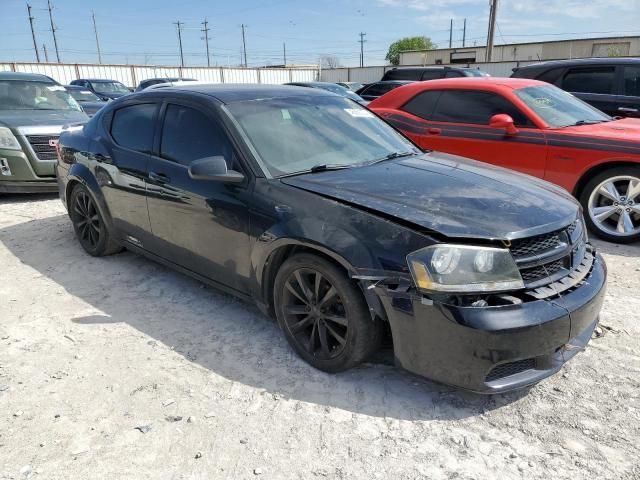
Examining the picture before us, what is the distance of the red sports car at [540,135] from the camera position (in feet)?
16.8

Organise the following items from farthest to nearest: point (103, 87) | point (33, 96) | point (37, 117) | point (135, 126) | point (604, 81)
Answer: point (103, 87)
point (33, 96)
point (604, 81)
point (37, 117)
point (135, 126)

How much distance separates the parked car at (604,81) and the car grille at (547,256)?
19.3 feet

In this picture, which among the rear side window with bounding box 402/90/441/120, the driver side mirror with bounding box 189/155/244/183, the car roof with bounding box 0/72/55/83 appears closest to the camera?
the driver side mirror with bounding box 189/155/244/183

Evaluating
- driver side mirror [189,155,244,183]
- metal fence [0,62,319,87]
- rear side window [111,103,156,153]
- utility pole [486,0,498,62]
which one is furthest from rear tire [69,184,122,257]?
utility pole [486,0,498,62]

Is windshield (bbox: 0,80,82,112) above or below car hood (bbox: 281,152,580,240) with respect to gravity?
above

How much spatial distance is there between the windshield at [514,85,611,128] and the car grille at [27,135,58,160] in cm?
636

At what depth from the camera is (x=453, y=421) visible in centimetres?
255

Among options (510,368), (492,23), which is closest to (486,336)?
(510,368)

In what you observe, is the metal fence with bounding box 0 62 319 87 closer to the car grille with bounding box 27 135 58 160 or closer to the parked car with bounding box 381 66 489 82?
the parked car with bounding box 381 66 489 82

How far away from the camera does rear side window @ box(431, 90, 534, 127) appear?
5827 mm

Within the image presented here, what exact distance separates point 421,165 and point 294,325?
1400mm

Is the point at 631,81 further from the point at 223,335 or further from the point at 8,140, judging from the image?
the point at 8,140

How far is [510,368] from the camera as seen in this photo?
8.07 ft

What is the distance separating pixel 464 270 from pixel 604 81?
7.19m
